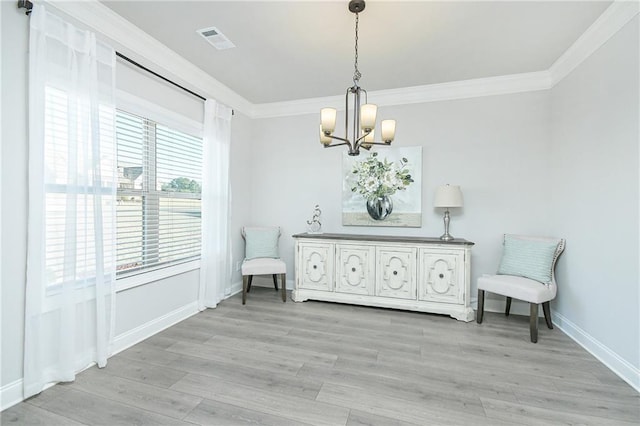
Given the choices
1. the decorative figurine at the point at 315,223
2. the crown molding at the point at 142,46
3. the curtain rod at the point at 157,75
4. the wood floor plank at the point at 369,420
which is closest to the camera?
the wood floor plank at the point at 369,420

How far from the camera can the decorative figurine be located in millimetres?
4227

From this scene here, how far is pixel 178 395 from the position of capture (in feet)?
6.32

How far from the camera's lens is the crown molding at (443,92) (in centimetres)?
338

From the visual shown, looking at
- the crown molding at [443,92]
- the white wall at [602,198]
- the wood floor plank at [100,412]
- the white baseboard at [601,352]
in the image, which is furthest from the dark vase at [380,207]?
the wood floor plank at [100,412]

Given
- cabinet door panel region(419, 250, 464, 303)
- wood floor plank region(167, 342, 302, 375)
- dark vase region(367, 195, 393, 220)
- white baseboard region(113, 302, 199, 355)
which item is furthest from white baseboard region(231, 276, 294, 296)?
cabinet door panel region(419, 250, 464, 303)

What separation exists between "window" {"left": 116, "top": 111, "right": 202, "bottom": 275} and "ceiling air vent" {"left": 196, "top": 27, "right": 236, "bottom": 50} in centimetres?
97

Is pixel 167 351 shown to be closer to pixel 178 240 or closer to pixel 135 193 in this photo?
pixel 178 240

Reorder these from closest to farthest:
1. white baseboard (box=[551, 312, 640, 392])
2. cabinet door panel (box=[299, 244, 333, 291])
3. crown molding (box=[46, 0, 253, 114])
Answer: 1. white baseboard (box=[551, 312, 640, 392])
2. crown molding (box=[46, 0, 253, 114])
3. cabinet door panel (box=[299, 244, 333, 291])

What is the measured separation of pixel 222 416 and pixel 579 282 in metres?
3.25

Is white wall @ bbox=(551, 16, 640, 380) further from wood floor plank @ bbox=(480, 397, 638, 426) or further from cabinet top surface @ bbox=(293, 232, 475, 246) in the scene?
cabinet top surface @ bbox=(293, 232, 475, 246)

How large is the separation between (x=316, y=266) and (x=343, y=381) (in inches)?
72.4

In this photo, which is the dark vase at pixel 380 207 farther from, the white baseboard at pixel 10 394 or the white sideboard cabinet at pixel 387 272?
the white baseboard at pixel 10 394

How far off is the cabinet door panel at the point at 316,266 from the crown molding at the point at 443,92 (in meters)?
1.98

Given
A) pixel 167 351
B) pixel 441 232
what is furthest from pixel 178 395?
pixel 441 232
